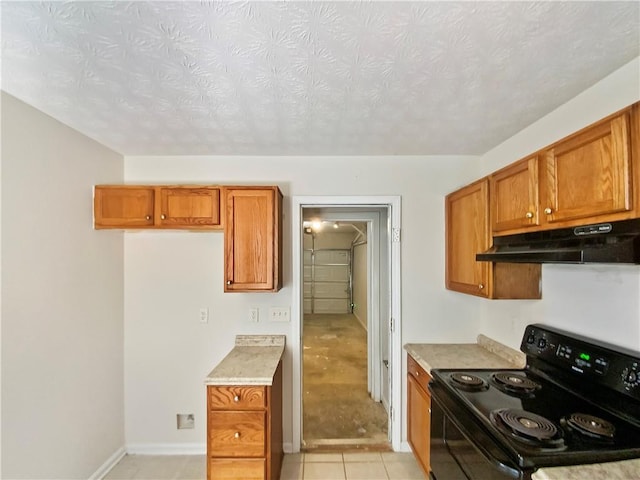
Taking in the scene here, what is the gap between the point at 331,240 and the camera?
9.46m

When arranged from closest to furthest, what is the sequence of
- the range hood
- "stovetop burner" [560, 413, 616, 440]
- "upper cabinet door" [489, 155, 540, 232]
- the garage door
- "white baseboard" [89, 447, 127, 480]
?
the range hood, "stovetop burner" [560, 413, 616, 440], "upper cabinet door" [489, 155, 540, 232], "white baseboard" [89, 447, 127, 480], the garage door

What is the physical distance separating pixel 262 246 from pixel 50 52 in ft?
4.72

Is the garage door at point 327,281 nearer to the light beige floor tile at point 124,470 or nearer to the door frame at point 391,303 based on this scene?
the door frame at point 391,303

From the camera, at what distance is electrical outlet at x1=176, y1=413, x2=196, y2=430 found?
2.52 m

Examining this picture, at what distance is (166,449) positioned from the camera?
8.18 feet

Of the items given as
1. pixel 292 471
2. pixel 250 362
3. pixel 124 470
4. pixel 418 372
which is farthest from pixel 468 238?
pixel 124 470

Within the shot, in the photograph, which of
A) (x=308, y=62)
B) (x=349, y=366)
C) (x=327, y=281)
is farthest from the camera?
(x=327, y=281)

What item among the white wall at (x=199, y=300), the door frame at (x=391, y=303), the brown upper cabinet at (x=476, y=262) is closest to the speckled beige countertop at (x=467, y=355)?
the white wall at (x=199, y=300)

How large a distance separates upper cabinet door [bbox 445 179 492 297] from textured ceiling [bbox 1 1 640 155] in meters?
0.48

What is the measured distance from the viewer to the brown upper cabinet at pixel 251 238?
219 cm

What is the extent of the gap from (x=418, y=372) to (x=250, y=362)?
1.24 meters

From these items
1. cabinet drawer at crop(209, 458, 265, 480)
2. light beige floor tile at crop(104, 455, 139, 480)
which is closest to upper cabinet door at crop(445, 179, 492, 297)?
cabinet drawer at crop(209, 458, 265, 480)

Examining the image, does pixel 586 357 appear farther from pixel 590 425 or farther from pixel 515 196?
pixel 515 196

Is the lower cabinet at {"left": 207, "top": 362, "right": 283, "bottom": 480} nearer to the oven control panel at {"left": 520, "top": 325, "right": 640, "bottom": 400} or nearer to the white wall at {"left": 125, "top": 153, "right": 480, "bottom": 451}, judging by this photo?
the white wall at {"left": 125, "top": 153, "right": 480, "bottom": 451}
